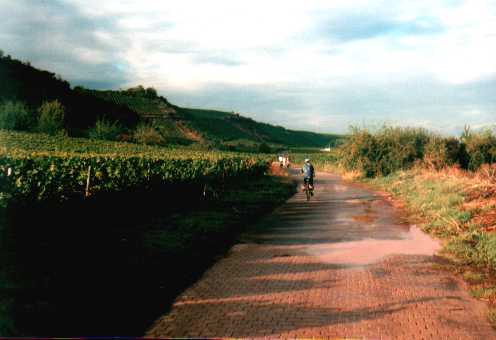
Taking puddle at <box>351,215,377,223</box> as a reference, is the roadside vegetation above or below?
above

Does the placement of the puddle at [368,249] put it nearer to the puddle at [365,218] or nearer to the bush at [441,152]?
the puddle at [365,218]

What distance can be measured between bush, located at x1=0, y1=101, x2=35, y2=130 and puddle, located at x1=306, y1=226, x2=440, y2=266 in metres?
49.2

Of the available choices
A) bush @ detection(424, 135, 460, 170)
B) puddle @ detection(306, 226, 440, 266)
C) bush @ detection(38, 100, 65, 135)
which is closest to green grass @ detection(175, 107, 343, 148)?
bush @ detection(38, 100, 65, 135)

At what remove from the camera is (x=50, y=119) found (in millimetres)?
62281

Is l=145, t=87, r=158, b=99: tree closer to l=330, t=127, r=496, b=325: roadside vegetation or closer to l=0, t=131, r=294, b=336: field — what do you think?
l=330, t=127, r=496, b=325: roadside vegetation

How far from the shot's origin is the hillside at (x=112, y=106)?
78312 millimetres

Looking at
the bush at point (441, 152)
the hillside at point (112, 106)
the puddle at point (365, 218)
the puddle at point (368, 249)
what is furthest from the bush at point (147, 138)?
the puddle at point (368, 249)

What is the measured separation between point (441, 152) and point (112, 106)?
7353cm

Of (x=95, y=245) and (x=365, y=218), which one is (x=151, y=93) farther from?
(x=95, y=245)

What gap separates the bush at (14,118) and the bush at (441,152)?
1692 inches

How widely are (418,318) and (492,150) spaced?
41.6 meters

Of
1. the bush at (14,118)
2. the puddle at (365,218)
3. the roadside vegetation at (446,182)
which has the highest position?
the bush at (14,118)

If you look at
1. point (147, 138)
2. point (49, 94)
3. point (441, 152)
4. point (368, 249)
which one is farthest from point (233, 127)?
point (368, 249)

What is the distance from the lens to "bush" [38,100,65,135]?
59938mm
